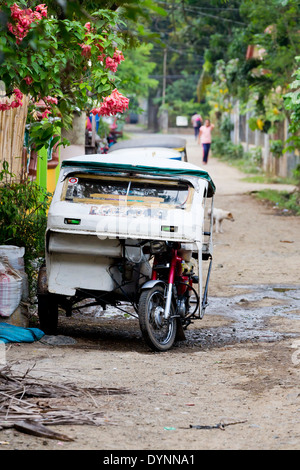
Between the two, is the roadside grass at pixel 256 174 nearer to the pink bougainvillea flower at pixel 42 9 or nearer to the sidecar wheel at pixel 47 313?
the sidecar wheel at pixel 47 313

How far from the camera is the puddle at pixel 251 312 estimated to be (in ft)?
28.2

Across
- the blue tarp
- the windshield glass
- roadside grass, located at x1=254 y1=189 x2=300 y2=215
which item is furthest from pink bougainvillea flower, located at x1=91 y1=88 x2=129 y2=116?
roadside grass, located at x1=254 y1=189 x2=300 y2=215

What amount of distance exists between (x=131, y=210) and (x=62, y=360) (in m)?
1.65

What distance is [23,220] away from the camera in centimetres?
842

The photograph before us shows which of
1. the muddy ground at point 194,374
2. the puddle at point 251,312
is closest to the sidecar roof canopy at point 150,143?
the muddy ground at point 194,374

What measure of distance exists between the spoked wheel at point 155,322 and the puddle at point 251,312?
0.68m

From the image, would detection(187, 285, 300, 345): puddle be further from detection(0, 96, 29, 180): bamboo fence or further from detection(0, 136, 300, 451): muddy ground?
detection(0, 96, 29, 180): bamboo fence

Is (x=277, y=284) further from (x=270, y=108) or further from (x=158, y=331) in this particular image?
(x=270, y=108)

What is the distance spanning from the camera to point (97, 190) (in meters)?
7.84

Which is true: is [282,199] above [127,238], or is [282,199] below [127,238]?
below

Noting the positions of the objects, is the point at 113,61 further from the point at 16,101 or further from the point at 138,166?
the point at 16,101

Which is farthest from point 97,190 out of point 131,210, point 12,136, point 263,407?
point 263,407

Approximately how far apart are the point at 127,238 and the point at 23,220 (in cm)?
155

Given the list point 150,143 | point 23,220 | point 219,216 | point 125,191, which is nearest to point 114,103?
point 125,191
